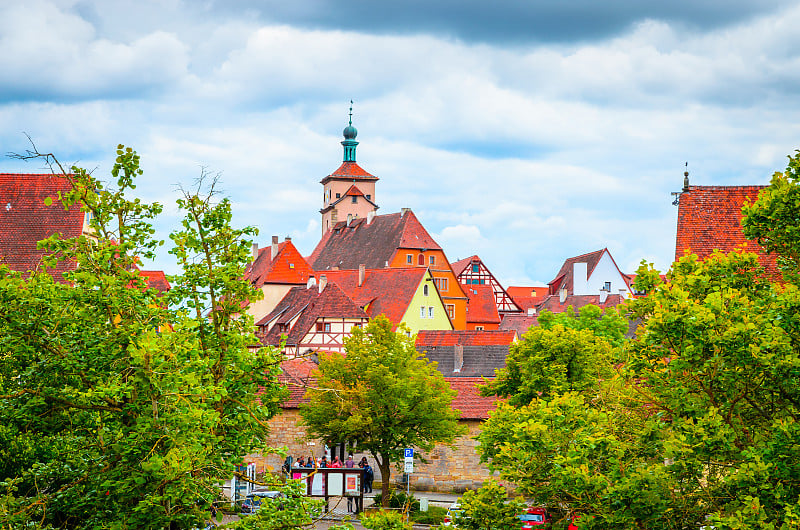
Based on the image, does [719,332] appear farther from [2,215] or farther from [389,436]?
[2,215]

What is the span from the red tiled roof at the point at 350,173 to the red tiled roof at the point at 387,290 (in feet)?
168

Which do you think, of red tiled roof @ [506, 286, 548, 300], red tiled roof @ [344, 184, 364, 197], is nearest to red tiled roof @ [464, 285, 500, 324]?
red tiled roof @ [344, 184, 364, 197]

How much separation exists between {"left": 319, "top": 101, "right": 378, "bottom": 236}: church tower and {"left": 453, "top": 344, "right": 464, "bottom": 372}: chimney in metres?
75.1

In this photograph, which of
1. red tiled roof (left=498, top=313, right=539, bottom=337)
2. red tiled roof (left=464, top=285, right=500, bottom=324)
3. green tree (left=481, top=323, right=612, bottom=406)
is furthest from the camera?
red tiled roof (left=464, top=285, right=500, bottom=324)

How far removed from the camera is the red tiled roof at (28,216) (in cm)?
3928

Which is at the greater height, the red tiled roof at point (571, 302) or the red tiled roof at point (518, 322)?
the red tiled roof at point (571, 302)

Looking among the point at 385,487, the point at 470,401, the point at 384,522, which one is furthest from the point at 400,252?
the point at 384,522

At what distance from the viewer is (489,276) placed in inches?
4323

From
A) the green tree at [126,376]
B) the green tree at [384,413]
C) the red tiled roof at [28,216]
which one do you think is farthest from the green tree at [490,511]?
the red tiled roof at [28,216]

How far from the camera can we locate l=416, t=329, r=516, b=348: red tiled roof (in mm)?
57209

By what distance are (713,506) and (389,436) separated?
22.0 meters

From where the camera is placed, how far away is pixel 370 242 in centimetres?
9881

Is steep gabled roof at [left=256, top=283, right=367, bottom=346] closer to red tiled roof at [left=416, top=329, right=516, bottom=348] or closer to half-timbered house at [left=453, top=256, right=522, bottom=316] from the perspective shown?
red tiled roof at [left=416, top=329, right=516, bottom=348]

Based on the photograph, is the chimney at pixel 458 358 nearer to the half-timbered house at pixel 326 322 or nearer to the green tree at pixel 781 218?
the half-timbered house at pixel 326 322
